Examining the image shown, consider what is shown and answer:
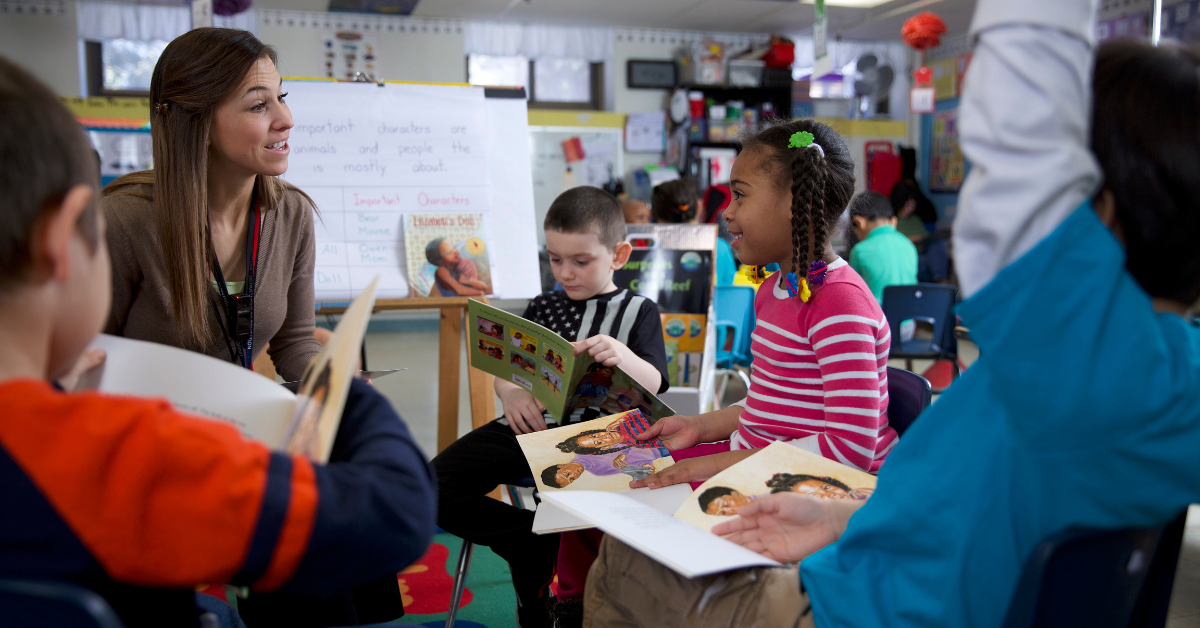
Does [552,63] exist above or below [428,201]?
above

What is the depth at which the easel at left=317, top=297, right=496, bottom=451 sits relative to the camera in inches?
90.9

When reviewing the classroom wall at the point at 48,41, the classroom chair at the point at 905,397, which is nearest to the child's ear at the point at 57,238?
Result: the classroom chair at the point at 905,397

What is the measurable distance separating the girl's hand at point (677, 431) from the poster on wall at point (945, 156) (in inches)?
264

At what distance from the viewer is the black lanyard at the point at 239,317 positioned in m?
1.46

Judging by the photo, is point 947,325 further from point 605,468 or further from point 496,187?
point 605,468

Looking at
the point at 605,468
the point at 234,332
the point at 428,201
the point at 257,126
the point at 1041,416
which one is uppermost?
the point at 257,126

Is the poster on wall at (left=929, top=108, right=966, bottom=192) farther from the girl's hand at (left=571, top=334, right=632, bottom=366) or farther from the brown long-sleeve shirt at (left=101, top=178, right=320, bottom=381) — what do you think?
the brown long-sleeve shirt at (left=101, top=178, right=320, bottom=381)

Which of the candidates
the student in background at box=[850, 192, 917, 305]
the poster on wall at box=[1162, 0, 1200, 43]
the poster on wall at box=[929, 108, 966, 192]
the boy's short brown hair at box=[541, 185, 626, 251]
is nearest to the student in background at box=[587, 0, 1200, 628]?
the boy's short brown hair at box=[541, 185, 626, 251]

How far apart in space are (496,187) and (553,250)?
674 mm

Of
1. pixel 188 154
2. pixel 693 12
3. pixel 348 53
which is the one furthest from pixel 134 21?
pixel 188 154

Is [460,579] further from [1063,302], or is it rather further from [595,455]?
[1063,302]

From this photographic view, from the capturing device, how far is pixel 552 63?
7172 mm

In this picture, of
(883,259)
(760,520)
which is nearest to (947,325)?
(883,259)

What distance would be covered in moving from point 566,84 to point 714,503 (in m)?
6.78
